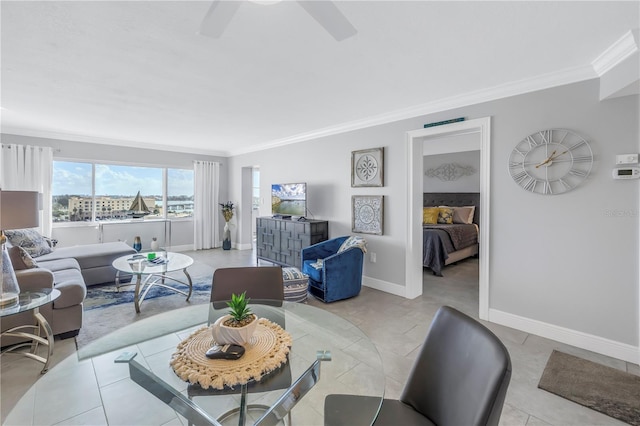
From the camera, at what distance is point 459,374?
3.35 feet

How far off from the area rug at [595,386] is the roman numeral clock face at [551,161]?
1416 millimetres

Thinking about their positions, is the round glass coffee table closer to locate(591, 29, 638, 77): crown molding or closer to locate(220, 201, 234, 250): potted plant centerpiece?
locate(220, 201, 234, 250): potted plant centerpiece

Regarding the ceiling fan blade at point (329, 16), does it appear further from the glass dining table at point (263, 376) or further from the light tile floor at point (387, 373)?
the light tile floor at point (387, 373)

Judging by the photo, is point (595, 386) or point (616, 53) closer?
point (595, 386)

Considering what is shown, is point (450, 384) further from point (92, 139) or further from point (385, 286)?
point (92, 139)

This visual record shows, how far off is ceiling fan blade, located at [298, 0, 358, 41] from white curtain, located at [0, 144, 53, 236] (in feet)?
18.2

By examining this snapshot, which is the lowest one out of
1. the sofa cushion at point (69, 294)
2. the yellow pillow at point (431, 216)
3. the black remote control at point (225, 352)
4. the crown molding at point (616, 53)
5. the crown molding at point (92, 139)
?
the sofa cushion at point (69, 294)

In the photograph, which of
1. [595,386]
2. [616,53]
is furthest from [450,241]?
[616,53]

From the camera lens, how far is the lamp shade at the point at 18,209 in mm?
1955

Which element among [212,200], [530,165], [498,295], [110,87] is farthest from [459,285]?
[212,200]

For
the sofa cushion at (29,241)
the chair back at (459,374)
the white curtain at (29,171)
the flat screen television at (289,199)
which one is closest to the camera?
the chair back at (459,374)

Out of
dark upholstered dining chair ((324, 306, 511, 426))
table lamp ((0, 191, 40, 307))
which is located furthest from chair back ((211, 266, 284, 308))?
table lamp ((0, 191, 40, 307))

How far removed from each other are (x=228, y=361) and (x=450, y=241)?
453 centimetres

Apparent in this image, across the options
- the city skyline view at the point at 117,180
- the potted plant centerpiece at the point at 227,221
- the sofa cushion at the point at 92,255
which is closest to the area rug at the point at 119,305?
the sofa cushion at the point at 92,255
